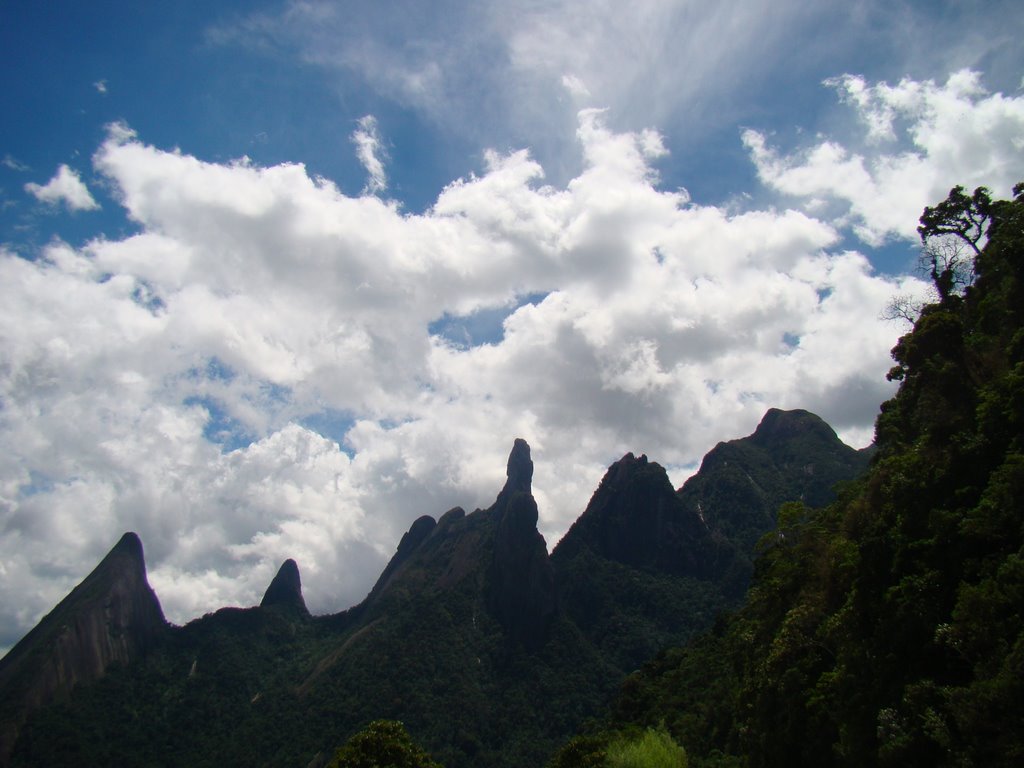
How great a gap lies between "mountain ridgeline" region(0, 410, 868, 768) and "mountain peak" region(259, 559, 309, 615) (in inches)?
21.3

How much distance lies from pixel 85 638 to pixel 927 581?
143177 millimetres

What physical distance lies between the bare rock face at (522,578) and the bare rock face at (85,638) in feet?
242

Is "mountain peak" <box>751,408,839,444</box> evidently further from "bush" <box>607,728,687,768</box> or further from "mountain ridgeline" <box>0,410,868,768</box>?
"bush" <box>607,728,687,768</box>

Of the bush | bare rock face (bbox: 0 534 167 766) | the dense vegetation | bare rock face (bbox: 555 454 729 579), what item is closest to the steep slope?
bare rock face (bbox: 555 454 729 579)

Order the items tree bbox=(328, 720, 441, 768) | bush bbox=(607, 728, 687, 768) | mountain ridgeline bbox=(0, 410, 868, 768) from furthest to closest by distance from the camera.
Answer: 1. mountain ridgeline bbox=(0, 410, 868, 768)
2. tree bbox=(328, 720, 441, 768)
3. bush bbox=(607, 728, 687, 768)

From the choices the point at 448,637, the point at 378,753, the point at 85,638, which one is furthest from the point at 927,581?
the point at 85,638

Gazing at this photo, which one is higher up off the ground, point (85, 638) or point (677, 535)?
point (85, 638)

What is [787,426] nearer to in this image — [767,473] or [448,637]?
[767,473]

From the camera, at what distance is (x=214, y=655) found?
140000 millimetres

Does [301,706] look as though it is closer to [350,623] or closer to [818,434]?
[350,623]

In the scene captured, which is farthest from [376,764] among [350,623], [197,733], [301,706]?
[350,623]

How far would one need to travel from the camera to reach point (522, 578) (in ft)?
448

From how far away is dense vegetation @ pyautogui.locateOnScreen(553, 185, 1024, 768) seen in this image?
16094 millimetres

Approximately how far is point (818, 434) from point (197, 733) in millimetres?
147313
